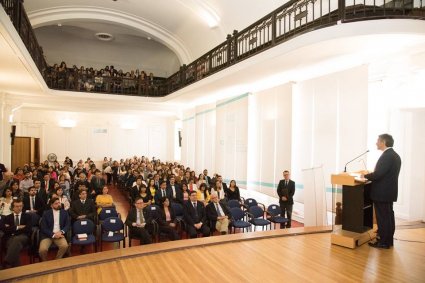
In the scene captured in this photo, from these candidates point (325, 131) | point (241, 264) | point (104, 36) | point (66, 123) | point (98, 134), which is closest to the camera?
point (241, 264)

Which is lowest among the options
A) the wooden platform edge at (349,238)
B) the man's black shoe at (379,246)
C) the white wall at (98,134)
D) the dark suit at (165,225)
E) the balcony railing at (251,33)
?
the dark suit at (165,225)

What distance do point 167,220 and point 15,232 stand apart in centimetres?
278

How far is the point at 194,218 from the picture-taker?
6.55 metres

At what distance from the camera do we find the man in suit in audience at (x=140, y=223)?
231 inches

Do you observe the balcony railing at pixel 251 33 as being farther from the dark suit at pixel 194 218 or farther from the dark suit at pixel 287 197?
the dark suit at pixel 194 218

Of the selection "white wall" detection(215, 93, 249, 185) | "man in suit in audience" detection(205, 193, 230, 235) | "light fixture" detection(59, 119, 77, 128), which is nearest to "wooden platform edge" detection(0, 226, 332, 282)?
"man in suit in audience" detection(205, 193, 230, 235)

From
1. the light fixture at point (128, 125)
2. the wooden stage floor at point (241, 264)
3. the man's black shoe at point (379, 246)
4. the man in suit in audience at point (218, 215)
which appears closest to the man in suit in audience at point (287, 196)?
the man in suit in audience at point (218, 215)

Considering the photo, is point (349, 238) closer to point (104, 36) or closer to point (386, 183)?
point (386, 183)

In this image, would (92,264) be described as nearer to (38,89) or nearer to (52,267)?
(52,267)

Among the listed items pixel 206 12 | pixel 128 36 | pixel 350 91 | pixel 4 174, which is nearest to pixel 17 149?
pixel 4 174

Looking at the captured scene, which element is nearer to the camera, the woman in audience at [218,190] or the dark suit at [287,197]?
the dark suit at [287,197]

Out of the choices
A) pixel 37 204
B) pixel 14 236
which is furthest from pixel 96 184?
pixel 14 236

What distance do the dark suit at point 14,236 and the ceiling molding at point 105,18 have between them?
9636 mm

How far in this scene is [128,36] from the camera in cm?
1636
